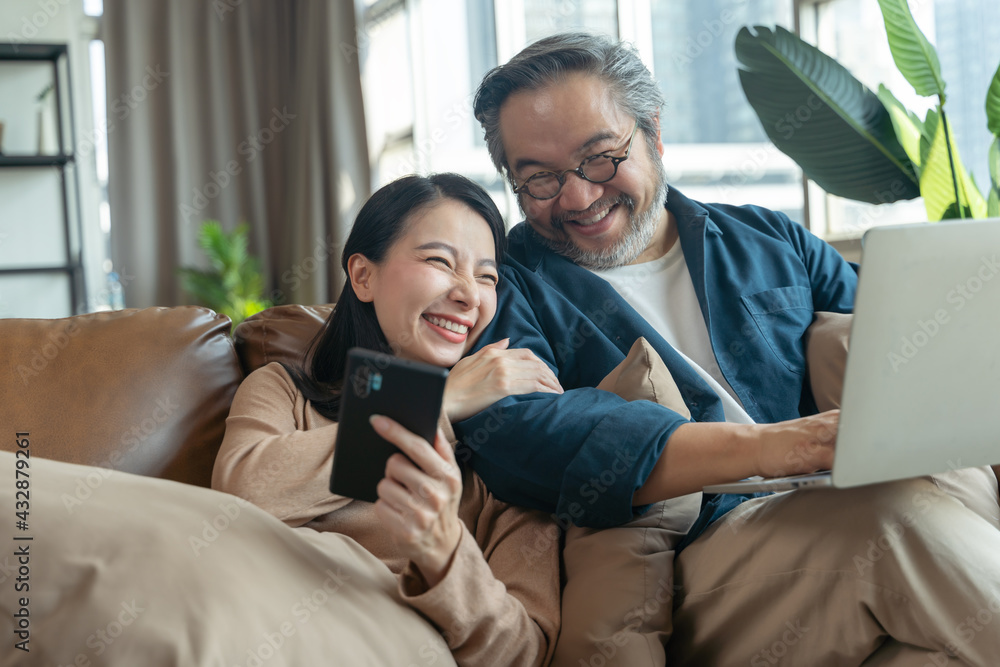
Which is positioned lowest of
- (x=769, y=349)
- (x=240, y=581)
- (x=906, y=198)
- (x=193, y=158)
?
(x=240, y=581)

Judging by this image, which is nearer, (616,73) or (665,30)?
(616,73)

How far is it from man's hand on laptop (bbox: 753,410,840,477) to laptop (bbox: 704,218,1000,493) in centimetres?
12

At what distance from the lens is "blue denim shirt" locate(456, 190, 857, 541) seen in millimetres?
1078

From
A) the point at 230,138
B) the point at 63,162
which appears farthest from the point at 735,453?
the point at 230,138

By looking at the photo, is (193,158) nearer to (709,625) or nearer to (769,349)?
(769,349)

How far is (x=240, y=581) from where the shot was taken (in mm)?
798

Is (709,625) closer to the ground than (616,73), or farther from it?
closer to the ground

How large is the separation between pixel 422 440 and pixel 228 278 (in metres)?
3.79

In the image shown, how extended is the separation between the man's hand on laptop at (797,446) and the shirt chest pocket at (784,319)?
1.53 ft

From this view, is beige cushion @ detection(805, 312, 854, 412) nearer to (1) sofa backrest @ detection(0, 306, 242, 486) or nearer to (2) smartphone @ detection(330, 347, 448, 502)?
(2) smartphone @ detection(330, 347, 448, 502)

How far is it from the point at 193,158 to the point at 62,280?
114 centimetres

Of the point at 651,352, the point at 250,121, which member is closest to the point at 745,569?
the point at 651,352

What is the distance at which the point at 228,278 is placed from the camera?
435cm

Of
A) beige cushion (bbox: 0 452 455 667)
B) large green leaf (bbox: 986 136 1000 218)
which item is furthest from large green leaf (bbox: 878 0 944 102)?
beige cushion (bbox: 0 452 455 667)
